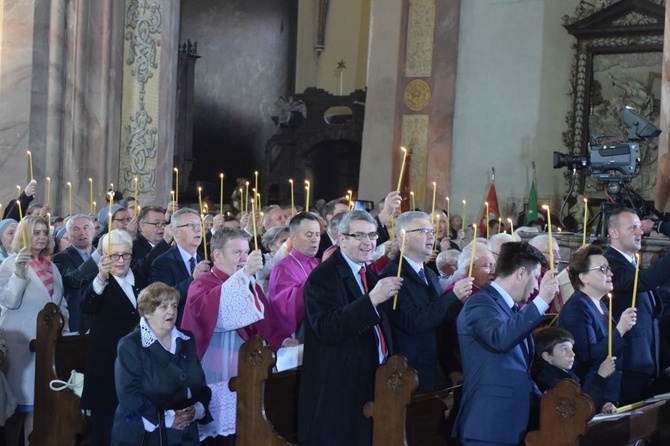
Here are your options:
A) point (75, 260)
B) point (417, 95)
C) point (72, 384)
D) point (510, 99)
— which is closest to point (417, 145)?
point (417, 95)

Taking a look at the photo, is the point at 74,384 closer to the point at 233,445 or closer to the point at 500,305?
the point at 233,445

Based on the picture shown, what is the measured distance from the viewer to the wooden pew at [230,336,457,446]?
457 cm

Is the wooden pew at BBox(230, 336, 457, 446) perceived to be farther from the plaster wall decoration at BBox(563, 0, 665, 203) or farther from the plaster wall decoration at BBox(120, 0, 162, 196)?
the plaster wall decoration at BBox(563, 0, 665, 203)

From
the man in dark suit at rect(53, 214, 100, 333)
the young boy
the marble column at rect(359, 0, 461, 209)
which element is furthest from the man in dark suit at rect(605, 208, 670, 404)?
the marble column at rect(359, 0, 461, 209)

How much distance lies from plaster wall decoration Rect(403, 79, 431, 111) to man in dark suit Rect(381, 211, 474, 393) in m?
10.1

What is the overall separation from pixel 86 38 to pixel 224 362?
7972 mm

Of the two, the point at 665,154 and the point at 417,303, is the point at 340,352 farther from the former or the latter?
the point at 665,154

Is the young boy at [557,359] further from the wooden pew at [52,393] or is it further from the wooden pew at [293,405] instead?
the wooden pew at [52,393]

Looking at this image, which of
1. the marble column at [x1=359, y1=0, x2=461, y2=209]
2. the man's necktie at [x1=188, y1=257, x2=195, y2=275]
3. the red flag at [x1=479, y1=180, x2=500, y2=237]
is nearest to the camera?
the man's necktie at [x1=188, y1=257, x2=195, y2=275]

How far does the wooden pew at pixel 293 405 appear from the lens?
15.0 feet

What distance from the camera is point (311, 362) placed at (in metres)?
4.77

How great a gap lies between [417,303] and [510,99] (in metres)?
10.1

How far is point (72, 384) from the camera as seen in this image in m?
6.12

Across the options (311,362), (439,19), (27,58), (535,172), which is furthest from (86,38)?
(311,362)
